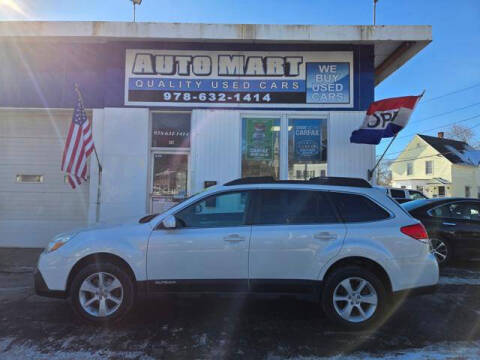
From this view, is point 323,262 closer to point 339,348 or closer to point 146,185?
point 339,348

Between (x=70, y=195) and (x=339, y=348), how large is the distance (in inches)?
313

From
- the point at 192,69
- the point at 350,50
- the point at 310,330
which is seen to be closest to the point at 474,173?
the point at 350,50

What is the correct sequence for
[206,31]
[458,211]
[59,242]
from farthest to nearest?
1. [206,31]
2. [458,211]
3. [59,242]

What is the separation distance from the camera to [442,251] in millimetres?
7207

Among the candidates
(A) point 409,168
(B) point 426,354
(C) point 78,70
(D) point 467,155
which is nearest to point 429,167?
(A) point 409,168

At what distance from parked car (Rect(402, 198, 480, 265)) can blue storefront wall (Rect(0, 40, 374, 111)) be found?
9.60 ft

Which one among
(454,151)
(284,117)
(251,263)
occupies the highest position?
(454,151)

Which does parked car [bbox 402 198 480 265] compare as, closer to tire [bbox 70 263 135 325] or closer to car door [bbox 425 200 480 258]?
car door [bbox 425 200 480 258]

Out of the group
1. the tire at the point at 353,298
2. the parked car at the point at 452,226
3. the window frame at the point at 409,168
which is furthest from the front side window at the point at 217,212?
the window frame at the point at 409,168

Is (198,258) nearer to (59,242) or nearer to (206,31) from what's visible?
(59,242)

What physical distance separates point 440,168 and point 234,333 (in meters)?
38.6

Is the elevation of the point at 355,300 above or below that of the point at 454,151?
below

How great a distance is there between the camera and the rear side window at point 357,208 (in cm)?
406

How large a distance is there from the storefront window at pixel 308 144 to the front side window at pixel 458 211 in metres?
2.66
